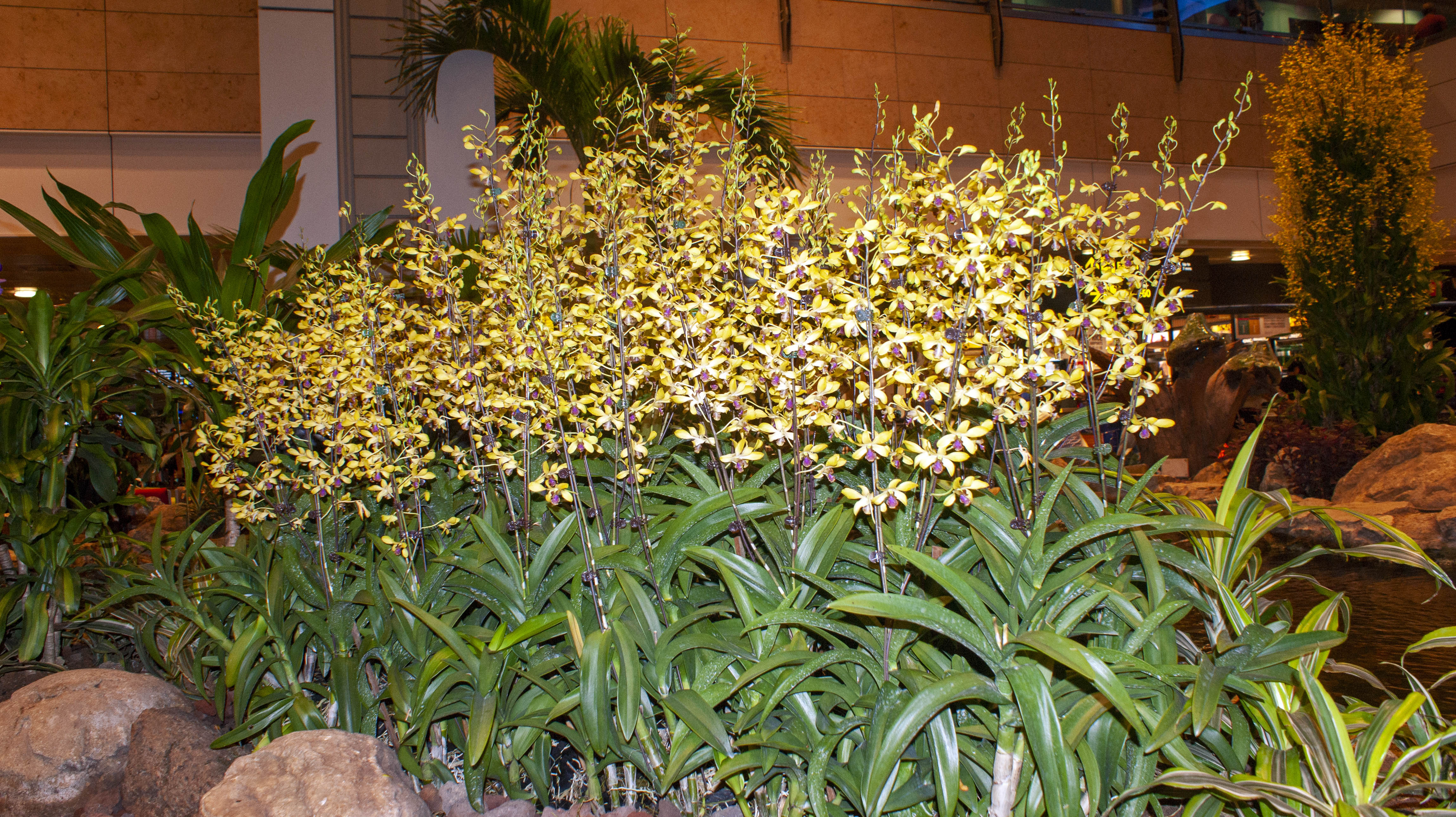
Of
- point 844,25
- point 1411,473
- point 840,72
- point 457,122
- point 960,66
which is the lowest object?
point 1411,473

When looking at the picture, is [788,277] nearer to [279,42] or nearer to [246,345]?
[246,345]

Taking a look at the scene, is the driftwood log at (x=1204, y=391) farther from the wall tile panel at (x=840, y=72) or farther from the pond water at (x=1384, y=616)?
the wall tile panel at (x=840, y=72)

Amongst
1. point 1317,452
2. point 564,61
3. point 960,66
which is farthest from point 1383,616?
point 960,66

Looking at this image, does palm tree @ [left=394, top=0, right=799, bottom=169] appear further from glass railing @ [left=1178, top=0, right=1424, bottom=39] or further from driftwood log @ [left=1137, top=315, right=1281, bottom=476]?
glass railing @ [left=1178, top=0, right=1424, bottom=39]

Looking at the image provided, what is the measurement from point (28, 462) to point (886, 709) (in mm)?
2881

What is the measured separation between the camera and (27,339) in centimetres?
267

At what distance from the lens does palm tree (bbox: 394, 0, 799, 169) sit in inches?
171

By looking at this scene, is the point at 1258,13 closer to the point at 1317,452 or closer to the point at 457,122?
the point at 1317,452

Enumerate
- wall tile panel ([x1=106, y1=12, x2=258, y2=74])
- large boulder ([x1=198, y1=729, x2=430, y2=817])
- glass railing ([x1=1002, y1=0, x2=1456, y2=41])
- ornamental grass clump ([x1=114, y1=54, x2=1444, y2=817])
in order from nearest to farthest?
1. ornamental grass clump ([x1=114, y1=54, x2=1444, y2=817])
2. large boulder ([x1=198, y1=729, x2=430, y2=817])
3. wall tile panel ([x1=106, y1=12, x2=258, y2=74])
4. glass railing ([x1=1002, y1=0, x2=1456, y2=41])

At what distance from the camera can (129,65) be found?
310 inches

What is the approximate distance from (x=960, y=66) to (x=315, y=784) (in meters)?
10.3

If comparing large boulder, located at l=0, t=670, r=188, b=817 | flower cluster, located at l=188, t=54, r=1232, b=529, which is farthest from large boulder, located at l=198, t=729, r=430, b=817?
large boulder, located at l=0, t=670, r=188, b=817

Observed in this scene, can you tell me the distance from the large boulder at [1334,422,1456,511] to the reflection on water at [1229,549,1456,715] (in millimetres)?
1047

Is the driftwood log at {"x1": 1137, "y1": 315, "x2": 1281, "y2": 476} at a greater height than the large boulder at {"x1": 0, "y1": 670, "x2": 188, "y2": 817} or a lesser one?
greater
